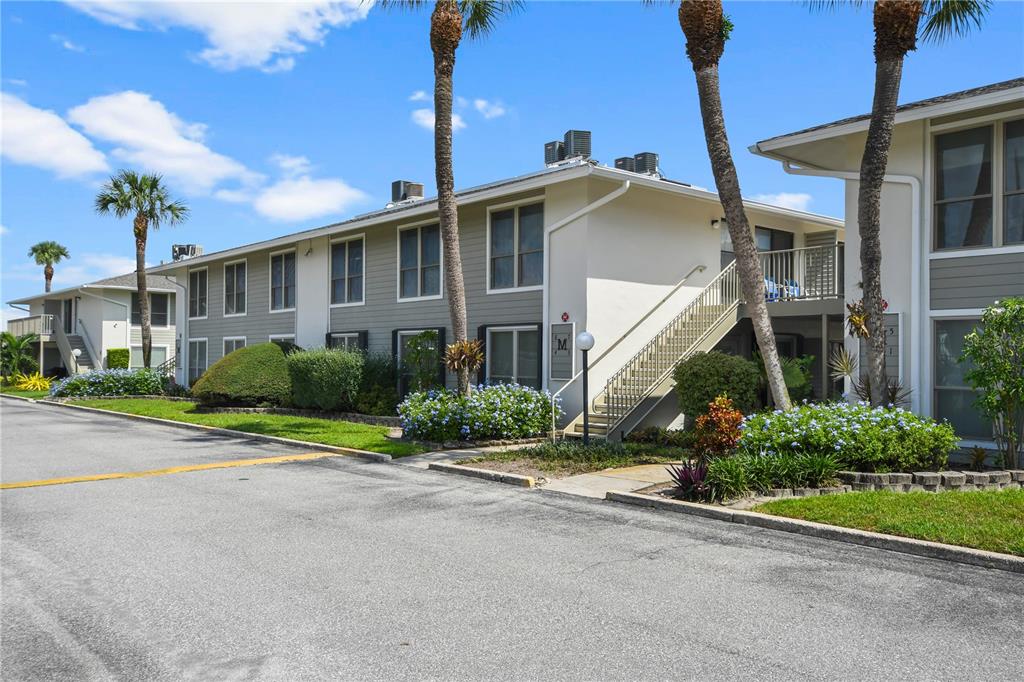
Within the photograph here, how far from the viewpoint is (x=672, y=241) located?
60.5 feet

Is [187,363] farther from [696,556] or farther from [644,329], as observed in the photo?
[696,556]

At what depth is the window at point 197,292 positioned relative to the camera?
31516mm

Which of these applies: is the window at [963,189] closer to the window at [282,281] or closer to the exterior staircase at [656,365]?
the exterior staircase at [656,365]

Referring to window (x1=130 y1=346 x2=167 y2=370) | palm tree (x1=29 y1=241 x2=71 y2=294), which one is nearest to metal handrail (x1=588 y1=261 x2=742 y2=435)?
window (x1=130 y1=346 x2=167 y2=370)

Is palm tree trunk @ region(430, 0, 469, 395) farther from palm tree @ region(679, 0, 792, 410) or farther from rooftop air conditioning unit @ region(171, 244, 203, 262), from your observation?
rooftop air conditioning unit @ region(171, 244, 203, 262)

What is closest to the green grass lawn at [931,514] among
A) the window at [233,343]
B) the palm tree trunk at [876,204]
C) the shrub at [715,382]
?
the palm tree trunk at [876,204]

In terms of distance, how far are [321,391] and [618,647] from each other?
16452 mm

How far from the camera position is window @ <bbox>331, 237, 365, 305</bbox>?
913 inches

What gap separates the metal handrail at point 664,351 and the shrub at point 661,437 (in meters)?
0.45

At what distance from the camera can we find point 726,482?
932cm

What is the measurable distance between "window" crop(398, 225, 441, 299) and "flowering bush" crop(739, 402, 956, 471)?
11.3 m

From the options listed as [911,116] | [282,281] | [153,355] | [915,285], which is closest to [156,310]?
[153,355]

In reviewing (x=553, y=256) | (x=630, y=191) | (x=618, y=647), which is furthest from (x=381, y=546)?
(x=630, y=191)

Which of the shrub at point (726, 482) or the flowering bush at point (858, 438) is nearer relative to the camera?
the shrub at point (726, 482)
